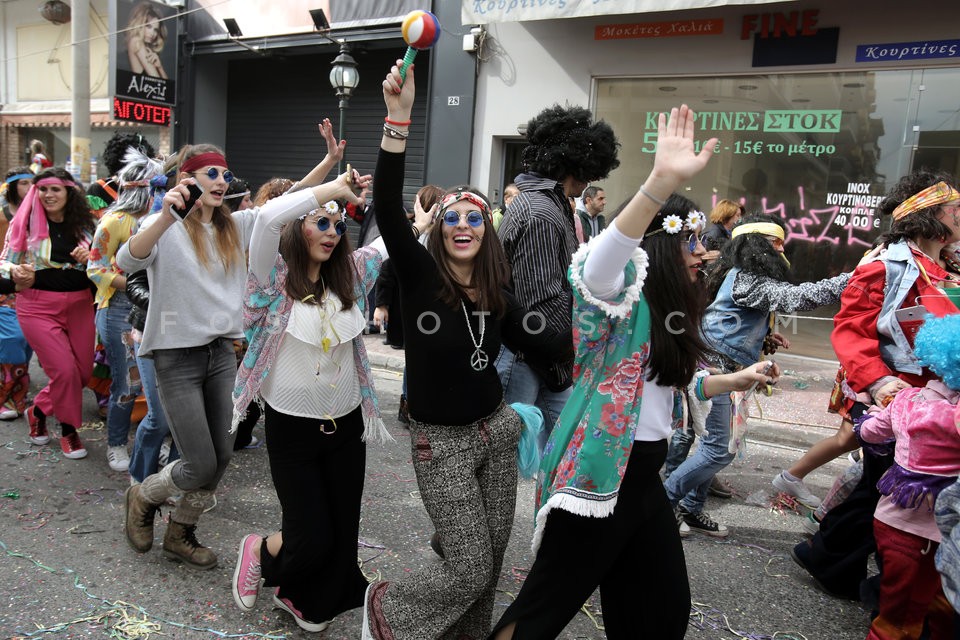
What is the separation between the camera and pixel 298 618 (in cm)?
307

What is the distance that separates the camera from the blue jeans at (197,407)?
11.1ft

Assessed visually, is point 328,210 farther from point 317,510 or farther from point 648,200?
point 648,200

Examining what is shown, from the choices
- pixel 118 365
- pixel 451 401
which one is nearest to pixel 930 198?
pixel 451 401

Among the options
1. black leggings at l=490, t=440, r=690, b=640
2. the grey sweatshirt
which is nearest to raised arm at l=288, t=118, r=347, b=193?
the grey sweatshirt

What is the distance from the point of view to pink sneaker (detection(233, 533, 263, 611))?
312cm

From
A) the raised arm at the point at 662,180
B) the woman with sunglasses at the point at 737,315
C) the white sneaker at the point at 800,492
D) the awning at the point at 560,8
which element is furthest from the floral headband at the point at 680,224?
the awning at the point at 560,8

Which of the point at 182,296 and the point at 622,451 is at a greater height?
the point at 182,296

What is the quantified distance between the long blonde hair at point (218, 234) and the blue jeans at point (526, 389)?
140 cm

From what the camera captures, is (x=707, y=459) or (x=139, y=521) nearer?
(x=139, y=521)

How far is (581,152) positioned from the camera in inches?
139

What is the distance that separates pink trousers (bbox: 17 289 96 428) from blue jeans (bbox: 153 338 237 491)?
208cm

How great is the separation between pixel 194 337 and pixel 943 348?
3161 mm

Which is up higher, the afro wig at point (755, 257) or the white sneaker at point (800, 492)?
the afro wig at point (755, 257)

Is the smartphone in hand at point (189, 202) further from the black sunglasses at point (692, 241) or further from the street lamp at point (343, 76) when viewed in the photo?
the street lamp at point (343, 76)
